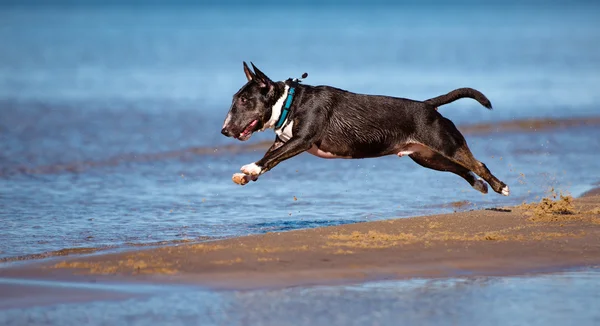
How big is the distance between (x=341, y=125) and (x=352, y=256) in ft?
7.34

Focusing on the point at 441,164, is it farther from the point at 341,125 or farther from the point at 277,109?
the point at 277,109

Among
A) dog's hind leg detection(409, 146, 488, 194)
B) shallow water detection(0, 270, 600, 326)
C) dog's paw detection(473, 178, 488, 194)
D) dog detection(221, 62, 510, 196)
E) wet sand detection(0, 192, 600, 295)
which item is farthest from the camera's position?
dog's paw detection(473, 178, 488, 194)

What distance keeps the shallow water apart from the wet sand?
25cm

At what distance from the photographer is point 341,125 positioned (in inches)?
400

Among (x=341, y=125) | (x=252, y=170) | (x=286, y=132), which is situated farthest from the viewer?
(x=341, y=125)

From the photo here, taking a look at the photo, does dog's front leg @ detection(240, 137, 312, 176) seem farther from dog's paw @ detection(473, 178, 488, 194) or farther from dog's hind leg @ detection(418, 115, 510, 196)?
dog's paw @ detection(473, 178, 488, 194)

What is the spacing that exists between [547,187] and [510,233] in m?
3.89

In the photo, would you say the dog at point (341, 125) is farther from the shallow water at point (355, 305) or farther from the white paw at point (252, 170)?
the shallow water at point (355, 305)

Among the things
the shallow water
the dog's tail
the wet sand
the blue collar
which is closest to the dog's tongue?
the blue collar

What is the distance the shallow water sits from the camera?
6.54 metres

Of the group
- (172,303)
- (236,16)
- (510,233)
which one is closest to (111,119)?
(510,233)

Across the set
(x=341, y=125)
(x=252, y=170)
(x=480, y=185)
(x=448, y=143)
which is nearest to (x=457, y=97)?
(x=448, y=143)

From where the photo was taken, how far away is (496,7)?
270 ft

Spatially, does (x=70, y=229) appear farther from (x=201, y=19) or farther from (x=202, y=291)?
(x=201, y=19)
